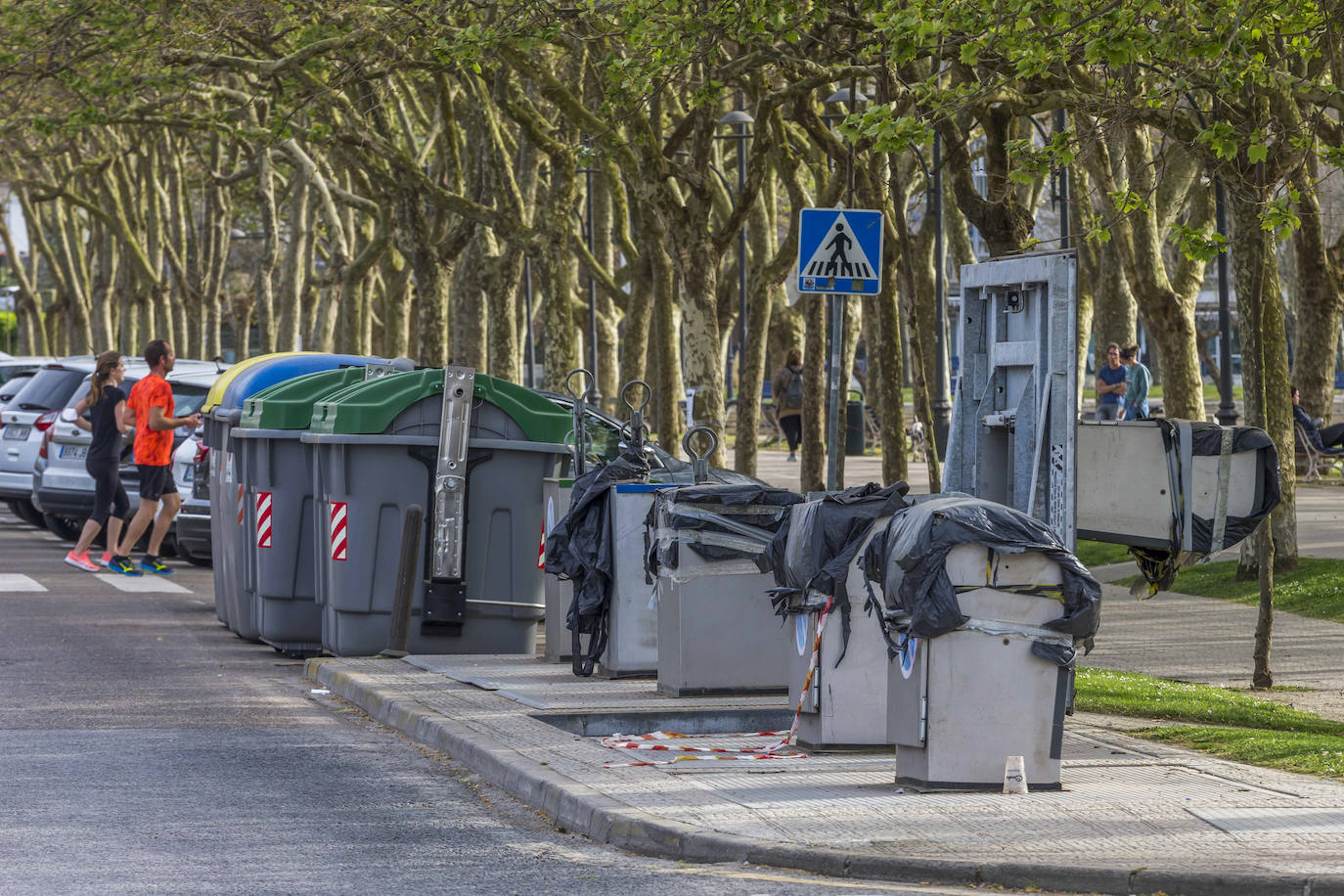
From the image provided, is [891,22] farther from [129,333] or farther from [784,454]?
[129,333]

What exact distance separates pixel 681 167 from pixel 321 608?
29.4 feet

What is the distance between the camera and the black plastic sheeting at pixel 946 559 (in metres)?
7.45

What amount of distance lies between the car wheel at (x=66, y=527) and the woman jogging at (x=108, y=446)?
4.12m

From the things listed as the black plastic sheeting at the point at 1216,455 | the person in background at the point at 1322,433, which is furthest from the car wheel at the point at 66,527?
the black plastic sheeting at the point at 1216,455

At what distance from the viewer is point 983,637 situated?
7.53m

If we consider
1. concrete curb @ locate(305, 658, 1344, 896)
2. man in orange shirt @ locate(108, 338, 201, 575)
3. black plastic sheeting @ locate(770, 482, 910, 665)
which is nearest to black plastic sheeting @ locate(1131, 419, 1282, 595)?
black plastic sheeting @ locate(770, 482, 910, 665)

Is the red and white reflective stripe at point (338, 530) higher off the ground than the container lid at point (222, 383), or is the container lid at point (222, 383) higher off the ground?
the container lid at point (222, 383)

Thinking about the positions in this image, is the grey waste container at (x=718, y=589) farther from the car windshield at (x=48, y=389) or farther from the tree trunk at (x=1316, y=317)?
the car windshield at (x=48, y=389)

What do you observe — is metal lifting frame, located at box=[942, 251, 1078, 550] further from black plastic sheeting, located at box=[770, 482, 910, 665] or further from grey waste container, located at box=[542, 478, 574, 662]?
grey waste container, located at box=[542, 478, 574, 662]

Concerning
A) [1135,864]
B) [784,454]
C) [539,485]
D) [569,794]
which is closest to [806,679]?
[569,794]

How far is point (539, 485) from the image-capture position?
12.4 metres

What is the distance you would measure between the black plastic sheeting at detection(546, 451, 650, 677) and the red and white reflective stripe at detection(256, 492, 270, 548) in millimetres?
2598

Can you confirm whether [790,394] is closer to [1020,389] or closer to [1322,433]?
[1322,433]

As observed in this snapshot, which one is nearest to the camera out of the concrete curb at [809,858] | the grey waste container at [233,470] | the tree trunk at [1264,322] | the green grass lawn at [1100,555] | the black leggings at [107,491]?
the concrete curb at [809,858]
